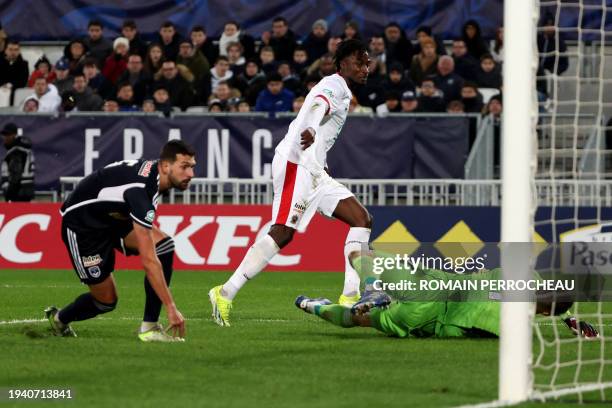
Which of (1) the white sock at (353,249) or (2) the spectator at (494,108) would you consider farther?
(2) the spectator at (494,108)

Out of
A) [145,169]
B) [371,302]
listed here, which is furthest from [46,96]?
[371,302]

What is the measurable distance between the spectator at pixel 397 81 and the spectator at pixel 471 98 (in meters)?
0.91

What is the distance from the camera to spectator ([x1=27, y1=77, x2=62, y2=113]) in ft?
74.6

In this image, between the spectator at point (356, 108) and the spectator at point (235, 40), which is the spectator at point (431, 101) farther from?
the spectator at point (235, 40)

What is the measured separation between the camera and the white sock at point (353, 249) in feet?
41.3

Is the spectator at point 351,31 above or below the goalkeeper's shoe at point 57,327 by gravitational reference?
above

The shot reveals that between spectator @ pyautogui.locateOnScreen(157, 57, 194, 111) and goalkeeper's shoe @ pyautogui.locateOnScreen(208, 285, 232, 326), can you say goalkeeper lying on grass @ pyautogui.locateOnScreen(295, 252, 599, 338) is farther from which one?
spectator @ pyautogui.locateOnScreen(157, 57, 194, 111)

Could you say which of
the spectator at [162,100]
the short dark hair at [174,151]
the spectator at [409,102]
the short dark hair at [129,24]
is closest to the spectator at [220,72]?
the spectator at [162,100]

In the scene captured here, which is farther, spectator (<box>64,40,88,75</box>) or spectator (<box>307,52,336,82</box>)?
spectator (<box>64,40,88,75</box>)

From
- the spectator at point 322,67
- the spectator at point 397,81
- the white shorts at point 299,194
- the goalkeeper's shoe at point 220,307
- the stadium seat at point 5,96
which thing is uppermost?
the spectator at point 322,67

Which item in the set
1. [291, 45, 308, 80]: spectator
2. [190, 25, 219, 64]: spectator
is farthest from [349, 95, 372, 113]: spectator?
[190, 25, 219, 64]: spectator

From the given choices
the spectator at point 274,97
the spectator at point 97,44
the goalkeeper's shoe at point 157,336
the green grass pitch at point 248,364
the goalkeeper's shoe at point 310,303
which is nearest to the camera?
the green grass pitch at point 248,364

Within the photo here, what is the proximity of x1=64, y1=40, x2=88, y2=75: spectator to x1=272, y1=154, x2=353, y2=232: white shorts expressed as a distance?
12195 millimetres

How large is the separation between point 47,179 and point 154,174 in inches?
457
